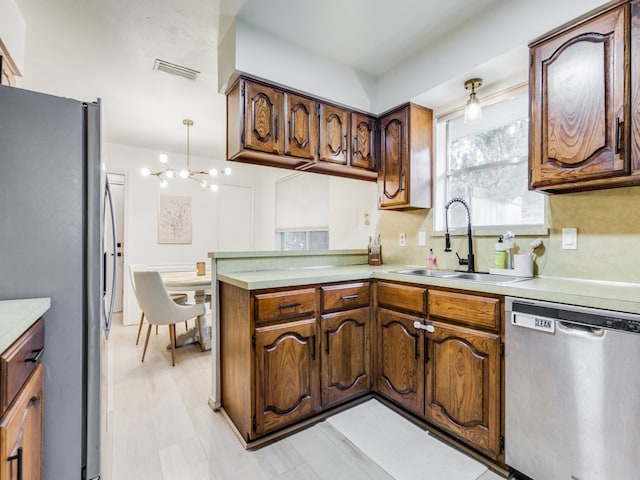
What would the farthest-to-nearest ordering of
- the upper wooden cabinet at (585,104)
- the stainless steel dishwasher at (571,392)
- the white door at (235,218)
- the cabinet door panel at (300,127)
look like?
the white door at (235,218), the cabinet door panel at (300,127), the upper wooden cabinet at (585,104), the stainless steel dishwasher at (571,392)

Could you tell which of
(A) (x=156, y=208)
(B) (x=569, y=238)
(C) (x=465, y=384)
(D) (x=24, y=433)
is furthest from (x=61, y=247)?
(A) (x=156, y=208)

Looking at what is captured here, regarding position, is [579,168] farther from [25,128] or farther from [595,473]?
[25,128]

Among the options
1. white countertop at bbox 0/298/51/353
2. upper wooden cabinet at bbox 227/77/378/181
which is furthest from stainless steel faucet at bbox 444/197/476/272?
white countertop at bbox 0/298/51/353

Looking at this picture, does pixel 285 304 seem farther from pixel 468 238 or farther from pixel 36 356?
pixel 468 238

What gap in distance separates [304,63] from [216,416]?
255 cm

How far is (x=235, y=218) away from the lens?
545 centimetres

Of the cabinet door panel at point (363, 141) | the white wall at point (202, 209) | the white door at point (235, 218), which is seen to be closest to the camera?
the cabinet door panel at point (363, 141)

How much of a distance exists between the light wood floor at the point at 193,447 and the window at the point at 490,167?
157 cm

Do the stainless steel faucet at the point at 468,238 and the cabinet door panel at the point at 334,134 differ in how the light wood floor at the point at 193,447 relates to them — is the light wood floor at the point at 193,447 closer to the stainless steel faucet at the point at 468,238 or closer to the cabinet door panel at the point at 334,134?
the stainless steel faucet at the point at 468,238

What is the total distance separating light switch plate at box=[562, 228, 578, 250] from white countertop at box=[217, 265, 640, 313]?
19cm

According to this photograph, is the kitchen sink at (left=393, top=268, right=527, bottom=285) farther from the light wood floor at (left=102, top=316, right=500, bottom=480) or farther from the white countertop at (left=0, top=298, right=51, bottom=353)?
the white countertop at (left=0, top=298, right=51, bottom=353)

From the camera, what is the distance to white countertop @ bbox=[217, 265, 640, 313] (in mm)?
1190

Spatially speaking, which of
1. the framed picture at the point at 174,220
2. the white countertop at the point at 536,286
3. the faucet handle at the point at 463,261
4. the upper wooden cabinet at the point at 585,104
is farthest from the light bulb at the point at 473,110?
the framed picture at the point at 174,220

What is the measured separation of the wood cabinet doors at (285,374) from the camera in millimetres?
1683
